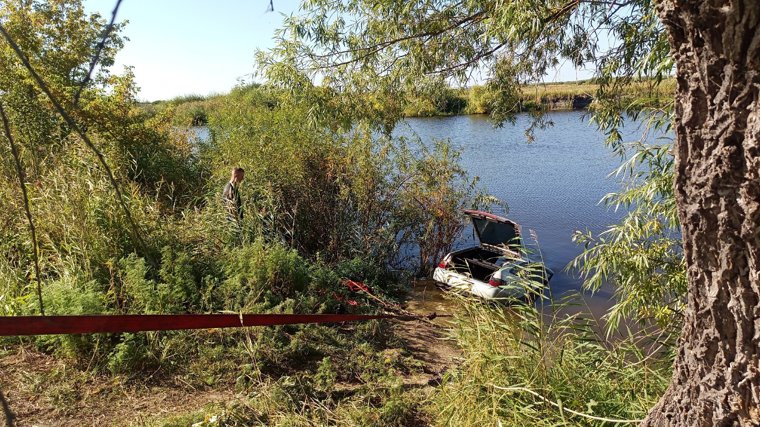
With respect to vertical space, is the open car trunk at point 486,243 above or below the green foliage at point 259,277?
below

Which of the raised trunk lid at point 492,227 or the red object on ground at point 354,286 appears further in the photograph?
the raised trunk lid at point 492,227

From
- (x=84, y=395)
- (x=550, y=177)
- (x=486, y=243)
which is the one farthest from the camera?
(x=550, y=177)

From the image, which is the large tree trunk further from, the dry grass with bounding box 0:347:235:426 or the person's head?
the person's head

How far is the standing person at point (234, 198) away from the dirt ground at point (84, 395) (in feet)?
10.1

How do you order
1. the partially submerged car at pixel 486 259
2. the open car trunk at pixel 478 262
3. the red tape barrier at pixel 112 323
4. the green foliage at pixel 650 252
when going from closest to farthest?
1. the red tape barrier at pixel 112 323
2. the green foliage at pixel 650 252
3. the partially submerged car at pixel 486 259
4. the open car trunk at pixel 478 262

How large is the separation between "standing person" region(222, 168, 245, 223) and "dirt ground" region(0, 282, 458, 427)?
307 cm

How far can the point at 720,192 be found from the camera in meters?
1.56

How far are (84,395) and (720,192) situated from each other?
4506mm

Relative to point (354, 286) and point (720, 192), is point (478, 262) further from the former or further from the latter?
point (720, 192)

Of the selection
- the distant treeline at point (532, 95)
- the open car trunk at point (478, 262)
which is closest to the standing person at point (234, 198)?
the distant treeline at point (532, 95)

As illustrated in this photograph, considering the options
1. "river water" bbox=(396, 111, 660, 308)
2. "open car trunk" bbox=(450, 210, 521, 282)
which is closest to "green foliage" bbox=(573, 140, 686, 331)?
"river water" bbox=(396, 111, 660, 308)

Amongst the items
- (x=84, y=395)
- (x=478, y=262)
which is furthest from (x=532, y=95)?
(x=84, y=395)

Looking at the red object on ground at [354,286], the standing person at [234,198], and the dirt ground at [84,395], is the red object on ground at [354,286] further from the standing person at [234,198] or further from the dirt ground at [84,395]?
the dirt ground at [84,395]

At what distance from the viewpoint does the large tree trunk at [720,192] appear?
4.70 ft
